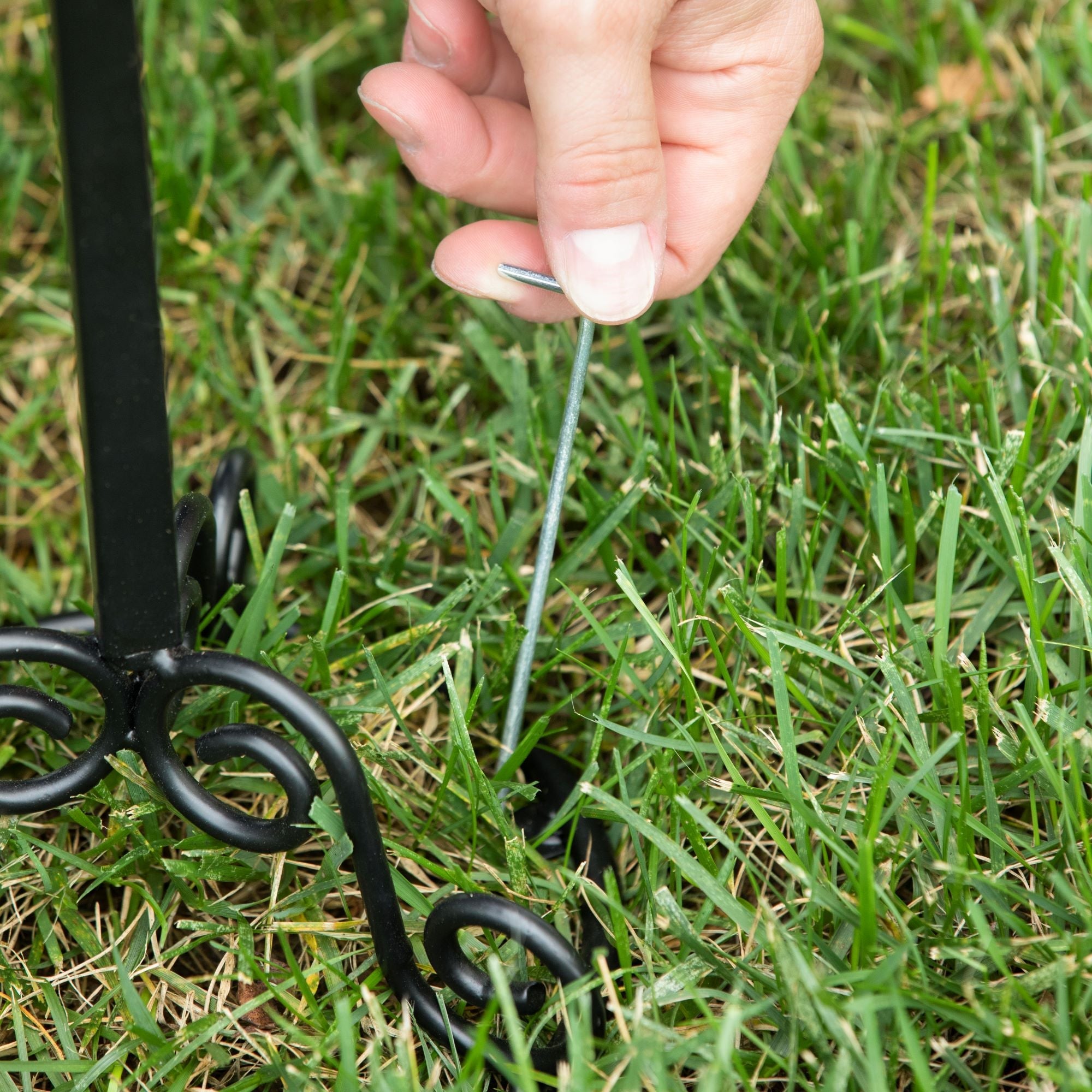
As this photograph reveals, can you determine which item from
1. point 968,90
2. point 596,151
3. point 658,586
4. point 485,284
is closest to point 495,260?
point 485,284

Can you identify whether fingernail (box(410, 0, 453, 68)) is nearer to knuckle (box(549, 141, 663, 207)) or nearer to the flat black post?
knuckle (box(549, 141, 663, 207))

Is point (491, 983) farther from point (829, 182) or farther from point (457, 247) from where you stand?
point (829, 182)

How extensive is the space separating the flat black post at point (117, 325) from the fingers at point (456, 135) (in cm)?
54

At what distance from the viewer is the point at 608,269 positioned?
1210 millimetres

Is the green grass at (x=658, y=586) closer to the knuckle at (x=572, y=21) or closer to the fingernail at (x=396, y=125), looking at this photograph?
the fingernail at (x=396, y=125)

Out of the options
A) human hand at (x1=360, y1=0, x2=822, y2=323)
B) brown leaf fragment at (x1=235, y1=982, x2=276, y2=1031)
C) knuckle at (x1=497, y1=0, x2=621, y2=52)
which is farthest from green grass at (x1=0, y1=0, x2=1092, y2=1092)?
knuckle at (x1=497, y1=0, x2=621, y2=52)

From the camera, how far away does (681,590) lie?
1.38 meters

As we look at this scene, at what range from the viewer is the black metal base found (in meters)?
1.06

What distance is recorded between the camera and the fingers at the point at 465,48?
1.48 metres

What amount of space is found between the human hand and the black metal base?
507 mm

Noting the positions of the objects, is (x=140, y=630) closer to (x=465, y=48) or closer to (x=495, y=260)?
(x=495, y=260)

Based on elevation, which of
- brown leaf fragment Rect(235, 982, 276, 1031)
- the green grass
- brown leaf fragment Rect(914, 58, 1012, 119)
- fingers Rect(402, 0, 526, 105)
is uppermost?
fingers Rect(402, 0, 526, 105)

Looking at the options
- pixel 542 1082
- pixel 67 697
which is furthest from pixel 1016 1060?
pixel 67 697

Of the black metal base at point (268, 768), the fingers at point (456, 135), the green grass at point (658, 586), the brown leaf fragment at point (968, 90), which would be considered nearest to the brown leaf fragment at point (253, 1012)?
the green grass at point (658, 586)
